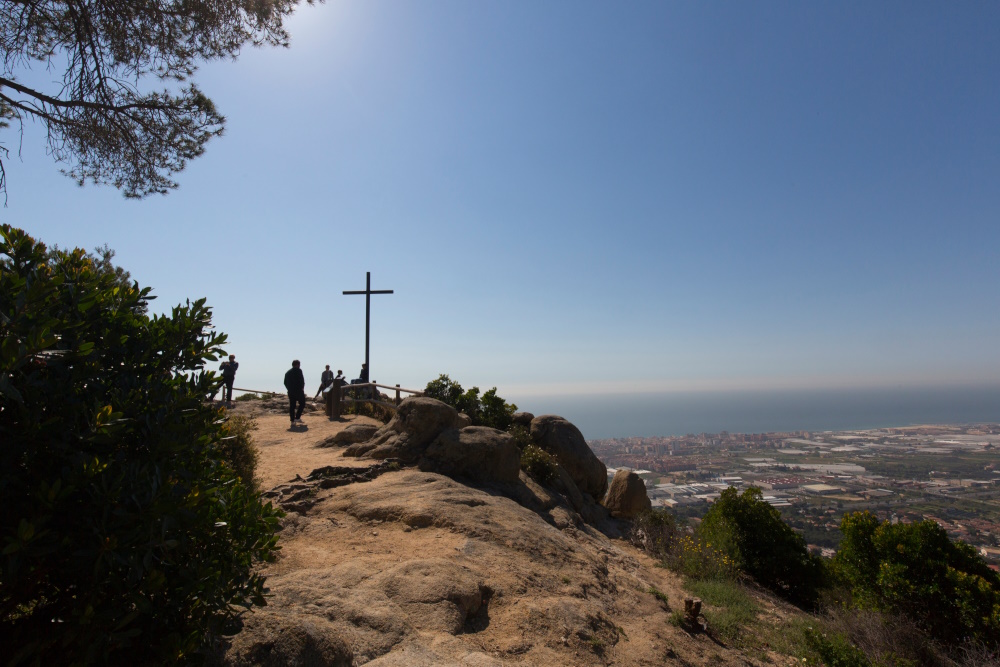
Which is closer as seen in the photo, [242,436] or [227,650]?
[227,650]

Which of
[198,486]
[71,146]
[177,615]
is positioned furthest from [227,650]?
[71,146]

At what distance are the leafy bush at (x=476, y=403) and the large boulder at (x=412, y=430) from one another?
3.71 m

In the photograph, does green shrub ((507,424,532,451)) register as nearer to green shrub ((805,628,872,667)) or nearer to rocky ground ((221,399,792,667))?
rocky ground ((221,399,792,667))

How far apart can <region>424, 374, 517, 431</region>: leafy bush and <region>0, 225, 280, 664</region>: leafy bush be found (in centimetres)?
1100

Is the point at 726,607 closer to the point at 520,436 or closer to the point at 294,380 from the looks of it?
the point at 520,436

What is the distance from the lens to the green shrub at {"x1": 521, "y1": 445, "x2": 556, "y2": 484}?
11148 mm

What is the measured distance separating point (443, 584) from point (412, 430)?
4.98 meters

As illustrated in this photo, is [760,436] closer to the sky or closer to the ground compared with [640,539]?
closer to the ground

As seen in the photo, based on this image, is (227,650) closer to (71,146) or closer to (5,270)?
(5,270)

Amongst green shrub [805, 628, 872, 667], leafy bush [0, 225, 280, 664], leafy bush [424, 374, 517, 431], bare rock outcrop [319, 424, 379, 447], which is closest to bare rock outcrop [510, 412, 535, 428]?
leafy bush [424, 374, 517, 431]

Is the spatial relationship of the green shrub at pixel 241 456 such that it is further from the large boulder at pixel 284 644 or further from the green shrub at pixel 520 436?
the green shrub at pixel 520 436

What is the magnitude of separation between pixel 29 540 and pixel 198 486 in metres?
0.80

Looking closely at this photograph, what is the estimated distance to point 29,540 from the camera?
188cm

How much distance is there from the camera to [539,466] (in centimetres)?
1127
